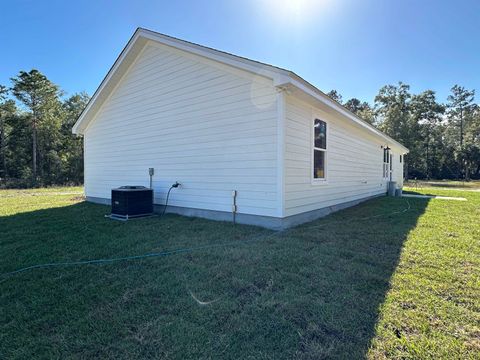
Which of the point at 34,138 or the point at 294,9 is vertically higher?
the point at 294,9

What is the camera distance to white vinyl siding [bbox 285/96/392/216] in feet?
17.0

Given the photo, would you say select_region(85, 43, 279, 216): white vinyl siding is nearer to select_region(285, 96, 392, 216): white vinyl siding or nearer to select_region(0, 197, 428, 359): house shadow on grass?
select_region(285, 96, 392, 216): white vinyl siding

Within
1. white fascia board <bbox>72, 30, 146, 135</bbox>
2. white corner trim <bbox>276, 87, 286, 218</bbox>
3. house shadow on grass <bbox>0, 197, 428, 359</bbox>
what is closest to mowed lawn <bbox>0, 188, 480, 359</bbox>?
house shadow on grass <bbox>0, 197, 428, 359</bbox>

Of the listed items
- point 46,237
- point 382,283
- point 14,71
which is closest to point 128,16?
point 46,237

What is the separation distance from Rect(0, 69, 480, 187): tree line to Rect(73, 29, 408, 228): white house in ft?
54.4

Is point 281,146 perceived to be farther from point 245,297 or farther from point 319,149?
point 245,297

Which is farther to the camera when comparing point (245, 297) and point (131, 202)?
point (131, 202)

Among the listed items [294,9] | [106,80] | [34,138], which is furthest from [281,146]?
[34,138]

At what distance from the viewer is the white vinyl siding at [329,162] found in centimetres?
517

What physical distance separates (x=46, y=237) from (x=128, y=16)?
663 cm

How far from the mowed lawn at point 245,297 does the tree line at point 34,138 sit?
69.2 feet

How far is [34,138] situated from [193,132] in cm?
2145

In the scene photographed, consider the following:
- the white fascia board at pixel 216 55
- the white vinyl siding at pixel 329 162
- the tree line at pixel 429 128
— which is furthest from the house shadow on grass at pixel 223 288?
the tree line at pixel 429 128

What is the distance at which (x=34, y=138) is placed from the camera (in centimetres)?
2105
